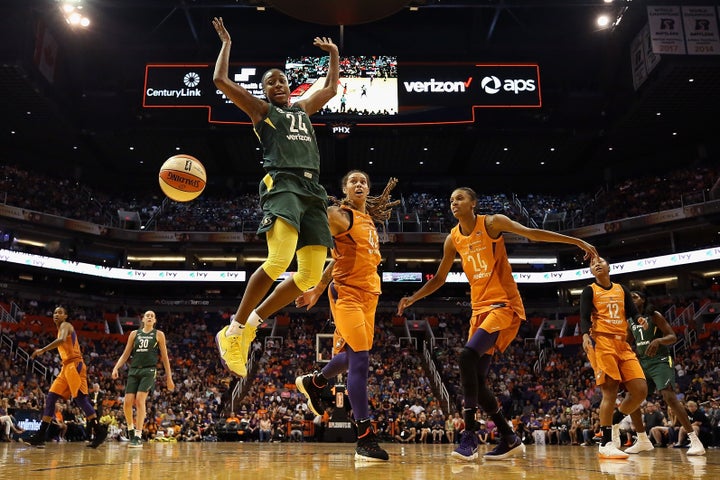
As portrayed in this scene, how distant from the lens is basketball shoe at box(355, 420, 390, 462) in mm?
4105

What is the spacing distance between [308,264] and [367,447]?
1.31 metres

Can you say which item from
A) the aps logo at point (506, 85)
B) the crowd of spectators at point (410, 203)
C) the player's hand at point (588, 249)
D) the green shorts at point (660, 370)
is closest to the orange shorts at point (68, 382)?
the player's hand at point (588, 249)

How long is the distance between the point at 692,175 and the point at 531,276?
340 inches

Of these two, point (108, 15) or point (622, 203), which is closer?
point (108, 15)

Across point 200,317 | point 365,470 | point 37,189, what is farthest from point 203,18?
point 365,470

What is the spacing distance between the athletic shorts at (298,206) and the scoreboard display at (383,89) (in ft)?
63.8

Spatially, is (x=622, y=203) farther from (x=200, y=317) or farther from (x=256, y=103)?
(x=256, y=103)

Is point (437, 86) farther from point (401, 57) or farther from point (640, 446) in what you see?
point (640, 446)

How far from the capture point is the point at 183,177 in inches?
289

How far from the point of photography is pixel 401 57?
1049 inches

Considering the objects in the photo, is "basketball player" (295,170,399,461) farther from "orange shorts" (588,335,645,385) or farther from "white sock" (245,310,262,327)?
"orange shorts" (588,335,645,385)

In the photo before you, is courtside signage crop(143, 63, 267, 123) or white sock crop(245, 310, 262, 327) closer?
white sock crop(245, 310, 262, 327)

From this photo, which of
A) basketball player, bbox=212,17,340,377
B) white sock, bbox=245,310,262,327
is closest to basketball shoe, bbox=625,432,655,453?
basketball player, bbox=212,17,340,377

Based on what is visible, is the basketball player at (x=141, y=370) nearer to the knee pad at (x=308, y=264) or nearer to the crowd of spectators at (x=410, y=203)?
the knee pad at (x=308, y=264)
